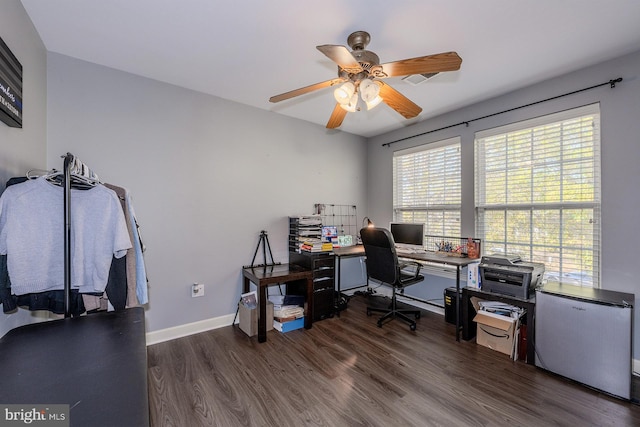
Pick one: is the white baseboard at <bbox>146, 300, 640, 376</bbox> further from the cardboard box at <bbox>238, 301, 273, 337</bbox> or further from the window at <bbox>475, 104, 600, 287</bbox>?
the window at <bbox>475, 104, 600, 287</bbox>

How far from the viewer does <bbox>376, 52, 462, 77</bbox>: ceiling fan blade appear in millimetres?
1524

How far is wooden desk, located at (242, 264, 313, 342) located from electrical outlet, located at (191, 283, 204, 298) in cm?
45

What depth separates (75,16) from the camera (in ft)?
5.83

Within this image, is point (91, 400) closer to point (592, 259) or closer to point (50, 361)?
point (50, 361)

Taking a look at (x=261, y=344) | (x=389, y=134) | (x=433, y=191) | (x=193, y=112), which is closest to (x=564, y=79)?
(x=433, y=191)

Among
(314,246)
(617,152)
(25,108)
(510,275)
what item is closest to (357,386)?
(314,246)

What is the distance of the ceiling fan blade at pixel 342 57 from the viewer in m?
1.50

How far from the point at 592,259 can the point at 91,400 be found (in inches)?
131

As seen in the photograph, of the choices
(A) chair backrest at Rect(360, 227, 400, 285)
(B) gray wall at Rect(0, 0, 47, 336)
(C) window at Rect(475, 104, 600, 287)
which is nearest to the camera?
(B) gray wall at Rect(0, 0, 47, 336)

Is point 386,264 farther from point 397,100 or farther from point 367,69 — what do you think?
point 367,69

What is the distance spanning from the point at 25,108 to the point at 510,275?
149 inches

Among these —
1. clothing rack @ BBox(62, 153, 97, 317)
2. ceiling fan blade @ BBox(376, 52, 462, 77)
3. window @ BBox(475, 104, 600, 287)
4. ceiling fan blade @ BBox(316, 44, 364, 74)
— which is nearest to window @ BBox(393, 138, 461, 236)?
window @ BBox(475, 104, 600, 287)

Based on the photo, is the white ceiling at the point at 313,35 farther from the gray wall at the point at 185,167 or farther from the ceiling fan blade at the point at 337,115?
the ceiling fan blade at the point at 337,115

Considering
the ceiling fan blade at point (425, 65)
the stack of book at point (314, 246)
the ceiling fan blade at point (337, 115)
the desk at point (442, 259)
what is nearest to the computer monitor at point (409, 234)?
the desk at point (442, 259)
